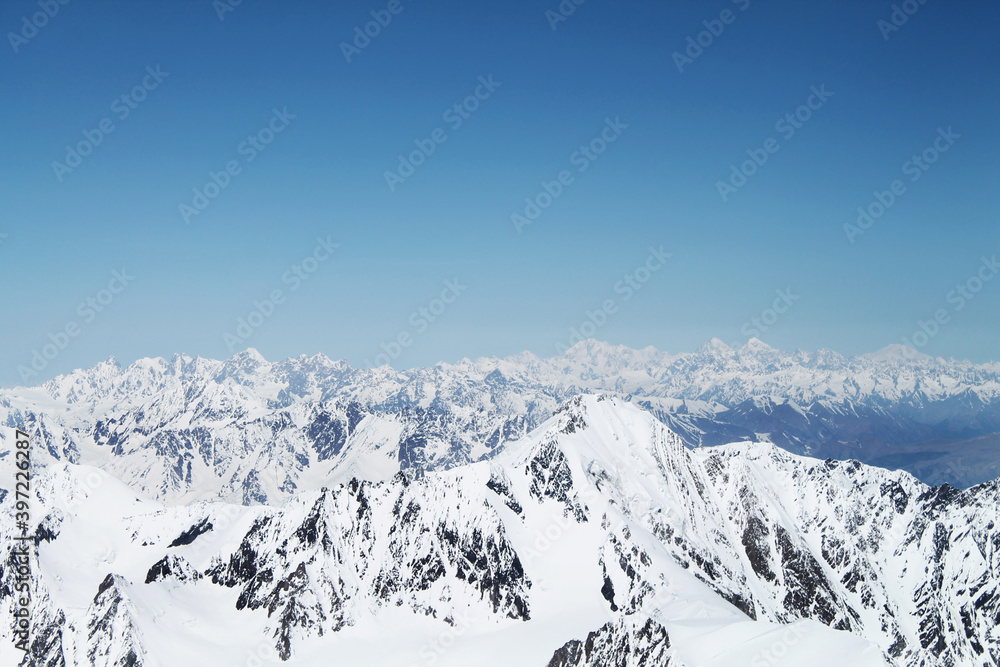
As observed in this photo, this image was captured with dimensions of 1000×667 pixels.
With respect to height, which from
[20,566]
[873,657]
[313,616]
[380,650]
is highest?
[20,566]

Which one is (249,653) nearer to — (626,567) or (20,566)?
(20,566)

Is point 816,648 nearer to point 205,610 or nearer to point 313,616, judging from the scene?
point 313,616

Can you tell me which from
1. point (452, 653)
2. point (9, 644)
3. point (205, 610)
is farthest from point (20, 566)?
point (452, 653)

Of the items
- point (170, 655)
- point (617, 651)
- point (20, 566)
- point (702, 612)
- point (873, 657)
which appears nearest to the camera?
point (873, 657)

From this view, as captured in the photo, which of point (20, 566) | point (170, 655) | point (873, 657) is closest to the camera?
point (873, 657)

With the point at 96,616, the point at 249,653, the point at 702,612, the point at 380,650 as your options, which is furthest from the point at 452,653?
the point at 96,616

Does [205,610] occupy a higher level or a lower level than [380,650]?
higher

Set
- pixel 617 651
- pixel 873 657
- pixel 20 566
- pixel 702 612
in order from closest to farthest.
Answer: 1. pixel 873 657
2. pixel 617 651
3. pixel 702 612
4. pixel 20 566

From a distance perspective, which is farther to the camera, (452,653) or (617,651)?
(452,653)

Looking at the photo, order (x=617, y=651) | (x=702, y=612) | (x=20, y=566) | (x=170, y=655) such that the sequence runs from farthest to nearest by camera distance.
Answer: (x=20, y=566), (x=170, y=655), (x=702, y=612), (x=617, y=651)
